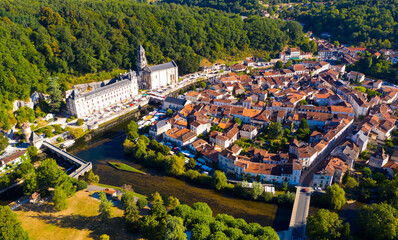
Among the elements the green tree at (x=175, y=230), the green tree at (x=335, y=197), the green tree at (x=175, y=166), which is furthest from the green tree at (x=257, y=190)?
the green tree at (x=175, y=230)

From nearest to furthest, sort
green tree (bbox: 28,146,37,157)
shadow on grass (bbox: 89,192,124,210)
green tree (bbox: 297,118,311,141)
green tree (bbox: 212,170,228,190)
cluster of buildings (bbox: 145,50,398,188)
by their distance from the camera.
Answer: shadow on grass (bbox: 89,192,124,210) → green tree (bbox: 212,170,228,190) → cluster of buildings (bbox: 145,50,398,188) → green tree (bbox: 28,146,37,157) → green tree (bbox: 297,118,311,141)

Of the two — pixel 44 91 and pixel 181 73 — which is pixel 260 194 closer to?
pixel 44 91

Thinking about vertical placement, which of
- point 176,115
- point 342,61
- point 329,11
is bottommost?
point 176,115

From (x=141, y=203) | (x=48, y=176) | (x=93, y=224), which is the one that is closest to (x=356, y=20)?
(x=141, y=203)

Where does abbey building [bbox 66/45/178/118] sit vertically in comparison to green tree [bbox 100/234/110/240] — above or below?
above

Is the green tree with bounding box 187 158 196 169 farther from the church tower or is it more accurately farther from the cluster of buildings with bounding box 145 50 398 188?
the church tower

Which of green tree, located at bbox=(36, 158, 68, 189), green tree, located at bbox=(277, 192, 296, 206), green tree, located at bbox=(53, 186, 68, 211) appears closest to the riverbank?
green tree, located at bbox=(277, 192, 296, 206)

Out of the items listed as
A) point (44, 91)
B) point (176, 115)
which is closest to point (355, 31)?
point (176, 115)
